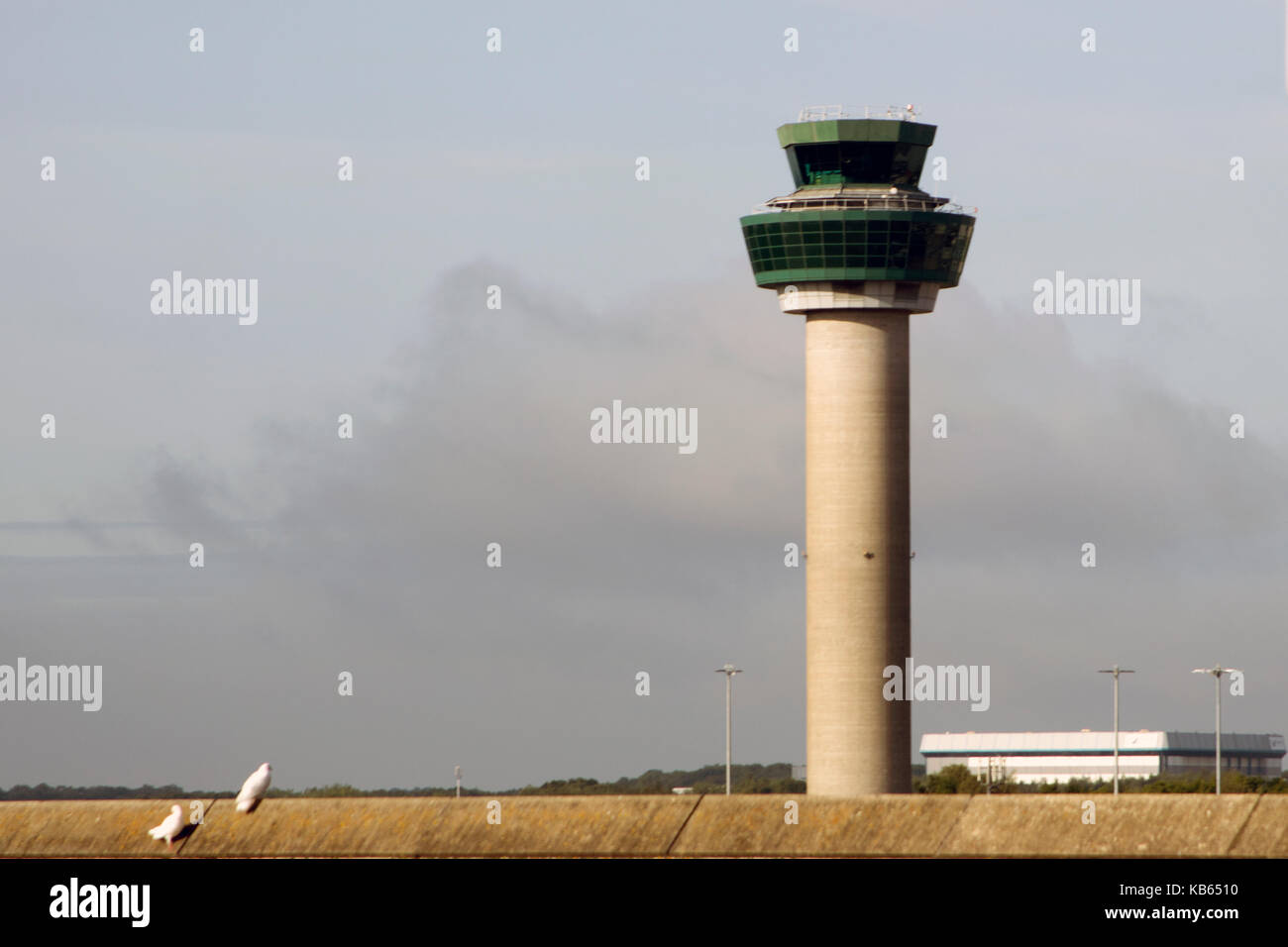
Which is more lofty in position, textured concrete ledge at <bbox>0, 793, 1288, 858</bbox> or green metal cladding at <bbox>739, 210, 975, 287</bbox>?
green metal cladding at <bbox>739, 210, 975, 287</bbox>

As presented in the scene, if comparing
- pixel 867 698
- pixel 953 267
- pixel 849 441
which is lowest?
pixel 867 698

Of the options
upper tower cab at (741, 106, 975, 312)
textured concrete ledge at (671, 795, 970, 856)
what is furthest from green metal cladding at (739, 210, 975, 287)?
textured concrete ledge at (671, 795, 970, 856)

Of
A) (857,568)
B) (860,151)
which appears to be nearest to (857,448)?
(857,568)

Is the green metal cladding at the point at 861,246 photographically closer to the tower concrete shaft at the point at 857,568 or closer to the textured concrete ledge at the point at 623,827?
the tower concrete shaft at the point at 857,568

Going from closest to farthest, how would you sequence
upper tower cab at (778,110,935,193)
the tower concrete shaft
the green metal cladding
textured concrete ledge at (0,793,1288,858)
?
textured concrete ledge at (0,793,1288,858) < the tower concrete shaft < the green metal cladding < upper tower cab at (778,110,935,193)

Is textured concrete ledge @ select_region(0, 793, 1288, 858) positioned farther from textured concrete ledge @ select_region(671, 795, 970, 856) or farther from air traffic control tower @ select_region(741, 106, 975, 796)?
air traffic control tower @ select_region(741, 106, 975, 796)
